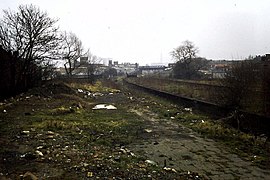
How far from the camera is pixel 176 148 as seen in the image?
8.66 metres

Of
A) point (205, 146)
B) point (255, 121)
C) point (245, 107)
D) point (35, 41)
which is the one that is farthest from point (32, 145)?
point (35, 41)

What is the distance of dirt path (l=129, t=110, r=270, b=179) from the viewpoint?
261 inches

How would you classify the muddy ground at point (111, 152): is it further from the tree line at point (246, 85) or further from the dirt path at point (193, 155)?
the tree line at point (246, 85)

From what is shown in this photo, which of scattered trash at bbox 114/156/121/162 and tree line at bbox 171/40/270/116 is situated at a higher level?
tree line at bbox 171/40/270/116

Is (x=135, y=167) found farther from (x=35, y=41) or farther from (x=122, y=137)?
(x=35, y=41)

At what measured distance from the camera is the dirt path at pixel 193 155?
21.7 ft

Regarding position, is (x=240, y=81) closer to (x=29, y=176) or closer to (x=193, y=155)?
(x=193, y=155)

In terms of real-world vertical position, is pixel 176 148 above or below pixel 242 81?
below

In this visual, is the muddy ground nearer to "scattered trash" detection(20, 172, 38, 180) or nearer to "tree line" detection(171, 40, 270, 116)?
"scattered trash" detection(20, 172, 38, 180)

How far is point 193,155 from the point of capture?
7.96 m

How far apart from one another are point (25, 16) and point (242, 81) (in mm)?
16979

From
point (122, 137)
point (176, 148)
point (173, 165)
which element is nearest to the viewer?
point (173, 165)

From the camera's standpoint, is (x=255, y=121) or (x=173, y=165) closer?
(x=173, y=165)

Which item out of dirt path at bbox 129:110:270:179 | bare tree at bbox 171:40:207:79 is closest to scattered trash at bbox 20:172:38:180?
dirt path at bbox 129:110:270:179
